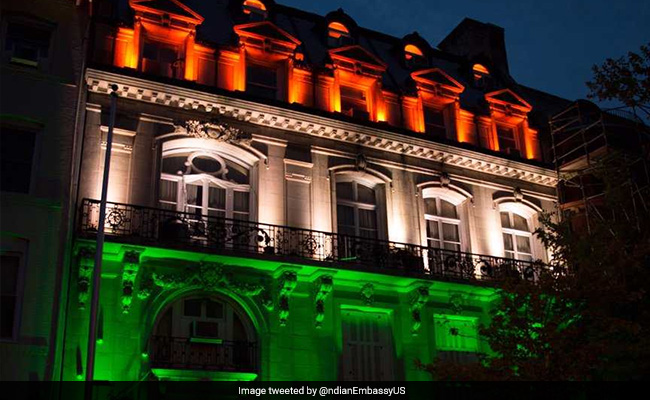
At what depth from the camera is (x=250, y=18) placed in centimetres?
2655

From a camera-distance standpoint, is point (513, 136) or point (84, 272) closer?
point (84, 272)

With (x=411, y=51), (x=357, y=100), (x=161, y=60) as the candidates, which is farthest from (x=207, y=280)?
(x=411, y=51)

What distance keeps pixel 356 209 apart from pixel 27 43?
1078 cm

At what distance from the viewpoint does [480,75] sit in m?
31.4

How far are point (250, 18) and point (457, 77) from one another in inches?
360

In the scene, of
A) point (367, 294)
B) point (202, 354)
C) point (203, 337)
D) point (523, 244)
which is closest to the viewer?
point (202, 354)

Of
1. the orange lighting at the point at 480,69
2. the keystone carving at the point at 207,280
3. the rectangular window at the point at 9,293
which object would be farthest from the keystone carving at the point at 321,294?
the orange lighting at the point at 480,69

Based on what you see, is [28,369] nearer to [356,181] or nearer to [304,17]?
[356,181]

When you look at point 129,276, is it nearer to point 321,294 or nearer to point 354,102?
point 321,294

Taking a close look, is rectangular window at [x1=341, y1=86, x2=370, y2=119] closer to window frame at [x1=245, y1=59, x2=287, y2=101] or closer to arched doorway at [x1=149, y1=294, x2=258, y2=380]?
window frame at [x1=245, y1=59, x2=287, y2=101]

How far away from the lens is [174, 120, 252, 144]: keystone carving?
22.4 m

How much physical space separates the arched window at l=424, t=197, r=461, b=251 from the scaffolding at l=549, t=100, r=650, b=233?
407cm

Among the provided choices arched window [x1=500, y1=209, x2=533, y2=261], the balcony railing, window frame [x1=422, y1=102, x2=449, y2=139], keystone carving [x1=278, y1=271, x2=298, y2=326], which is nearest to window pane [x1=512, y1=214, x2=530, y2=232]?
arched window [x1=500, y1=209, x2=533, y2=261]

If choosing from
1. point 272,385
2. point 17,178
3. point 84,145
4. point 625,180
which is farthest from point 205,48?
point 625,180
